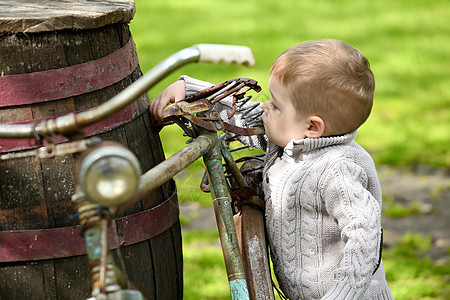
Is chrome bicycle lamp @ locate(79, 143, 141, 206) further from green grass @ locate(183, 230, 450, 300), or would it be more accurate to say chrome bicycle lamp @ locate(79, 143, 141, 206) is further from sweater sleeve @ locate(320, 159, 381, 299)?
green grass @ locate(183, 230, 450, 300)

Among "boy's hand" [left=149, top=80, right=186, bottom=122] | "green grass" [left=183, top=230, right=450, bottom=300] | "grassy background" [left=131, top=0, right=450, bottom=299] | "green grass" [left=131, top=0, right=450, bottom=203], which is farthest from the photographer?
"green grass" [left=131, top=0, right=450, bottom=203]

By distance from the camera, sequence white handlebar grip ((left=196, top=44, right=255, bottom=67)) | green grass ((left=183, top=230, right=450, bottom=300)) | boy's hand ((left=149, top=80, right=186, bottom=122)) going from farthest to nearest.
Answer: green grass ((left=183, top=230, right=450, bottom=300))
boy's hand ((left=149, top=80, right=186, bottom=122))
white handlebar grip ((left=196, top=44, right=255, bottom=67))

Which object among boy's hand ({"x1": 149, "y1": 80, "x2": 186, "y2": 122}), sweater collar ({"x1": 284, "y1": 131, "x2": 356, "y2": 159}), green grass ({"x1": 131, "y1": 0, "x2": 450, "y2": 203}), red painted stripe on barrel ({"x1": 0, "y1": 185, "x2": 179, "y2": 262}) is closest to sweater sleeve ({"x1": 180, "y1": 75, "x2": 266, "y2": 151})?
boy's hand ({"x1": 149, "y1": 80, "x2": 186, "y2": 122})

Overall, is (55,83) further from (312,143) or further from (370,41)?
(370,41)

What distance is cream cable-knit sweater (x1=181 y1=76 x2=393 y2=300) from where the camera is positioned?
1791 mm

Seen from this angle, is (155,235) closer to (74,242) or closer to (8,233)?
(74,242)

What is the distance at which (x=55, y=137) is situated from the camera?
5.62 feet

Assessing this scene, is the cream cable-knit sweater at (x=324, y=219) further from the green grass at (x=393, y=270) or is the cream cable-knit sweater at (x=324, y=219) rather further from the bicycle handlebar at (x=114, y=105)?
the green grass at (x=393, y=270)

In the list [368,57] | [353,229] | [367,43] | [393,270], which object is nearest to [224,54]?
[353,229]

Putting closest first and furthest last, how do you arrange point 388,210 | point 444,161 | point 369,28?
point 388,210
point 444,161
point 369,28

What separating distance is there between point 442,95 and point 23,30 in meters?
4.60

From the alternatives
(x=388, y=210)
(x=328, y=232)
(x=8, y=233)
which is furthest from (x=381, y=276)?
(x=388, y=210)

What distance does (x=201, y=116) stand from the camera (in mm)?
1952

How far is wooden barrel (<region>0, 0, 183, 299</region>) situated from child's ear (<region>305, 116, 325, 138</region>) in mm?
482
